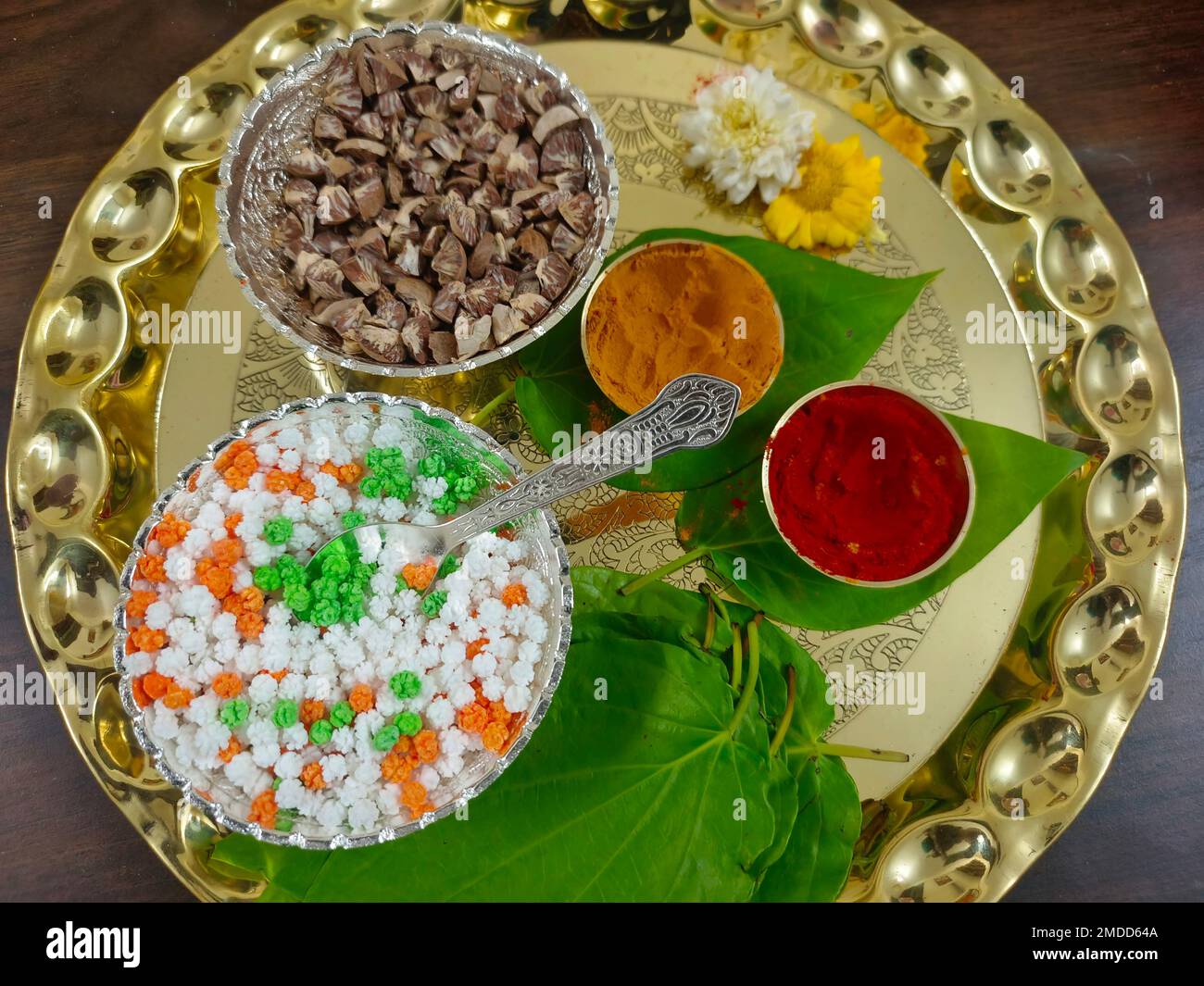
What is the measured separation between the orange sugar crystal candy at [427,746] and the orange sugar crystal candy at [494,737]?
0.15 feet

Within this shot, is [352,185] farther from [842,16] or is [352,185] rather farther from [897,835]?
[897,835]

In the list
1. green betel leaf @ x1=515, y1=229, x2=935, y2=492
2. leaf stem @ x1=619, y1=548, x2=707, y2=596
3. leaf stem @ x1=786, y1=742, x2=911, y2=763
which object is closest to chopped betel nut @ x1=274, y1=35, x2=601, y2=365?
green betel leaf @ x1=515, y1=229, x2=935, y2=492

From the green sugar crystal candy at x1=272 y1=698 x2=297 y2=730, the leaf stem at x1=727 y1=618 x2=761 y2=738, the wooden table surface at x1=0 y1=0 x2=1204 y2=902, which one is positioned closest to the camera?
the green sugar crystal candy at x1=272 y1=698 x2=297 y2=730

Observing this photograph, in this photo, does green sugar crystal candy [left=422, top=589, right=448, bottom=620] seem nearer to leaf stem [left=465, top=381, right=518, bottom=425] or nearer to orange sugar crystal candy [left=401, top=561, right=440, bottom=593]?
orange sugar crystal candy [left=401, top=561, right=440, bottom=593]

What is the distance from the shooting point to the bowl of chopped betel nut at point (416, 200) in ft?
3.02

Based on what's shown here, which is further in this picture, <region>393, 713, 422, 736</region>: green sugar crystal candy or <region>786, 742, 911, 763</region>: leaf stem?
<region>786, 742, 911, 763</region>: leaf stem

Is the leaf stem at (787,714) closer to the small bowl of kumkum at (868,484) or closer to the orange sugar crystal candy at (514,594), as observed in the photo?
the small bowl of kumkum at (868,484)

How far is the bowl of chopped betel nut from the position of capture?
92 centimetres

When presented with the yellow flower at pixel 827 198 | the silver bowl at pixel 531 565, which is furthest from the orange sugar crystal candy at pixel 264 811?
the yellow flower at pixel 827 198

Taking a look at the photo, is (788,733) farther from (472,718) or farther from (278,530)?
(278,530)

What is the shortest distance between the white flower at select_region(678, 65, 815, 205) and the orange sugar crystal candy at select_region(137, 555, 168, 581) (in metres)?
0.74

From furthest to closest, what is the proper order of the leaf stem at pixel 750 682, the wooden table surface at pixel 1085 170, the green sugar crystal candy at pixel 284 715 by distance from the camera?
the wooden table surface at pixel 1085 170
the leaf stem at pixel 750 682
the green sugar crystal candy at pixel 284 715

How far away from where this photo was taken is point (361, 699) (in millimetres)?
881

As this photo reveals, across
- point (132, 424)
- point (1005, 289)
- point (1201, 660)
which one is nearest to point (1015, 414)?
point (1005, 289)
